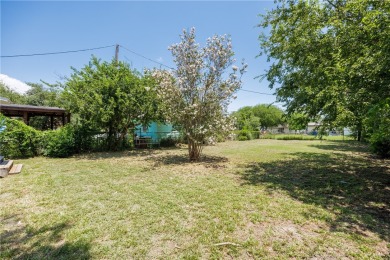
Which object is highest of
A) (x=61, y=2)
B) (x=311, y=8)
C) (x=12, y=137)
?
(x=61, y=2)

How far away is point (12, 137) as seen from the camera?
8.16 metres

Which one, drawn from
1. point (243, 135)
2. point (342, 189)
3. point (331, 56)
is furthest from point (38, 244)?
point (243, 135)

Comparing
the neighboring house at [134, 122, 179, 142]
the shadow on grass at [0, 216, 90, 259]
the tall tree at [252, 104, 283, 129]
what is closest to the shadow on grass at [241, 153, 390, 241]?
the shadow on grass at [0, 216, 90, 259]

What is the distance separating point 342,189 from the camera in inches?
191

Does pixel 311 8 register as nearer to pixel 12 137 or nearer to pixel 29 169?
pixel 29 169

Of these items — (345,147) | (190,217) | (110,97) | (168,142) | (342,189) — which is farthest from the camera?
(345,147)

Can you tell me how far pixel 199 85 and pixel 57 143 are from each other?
23.0 ft

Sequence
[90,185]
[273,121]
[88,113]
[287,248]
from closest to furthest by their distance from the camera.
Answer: [287,248], [90,185], [88,113], [273,121]

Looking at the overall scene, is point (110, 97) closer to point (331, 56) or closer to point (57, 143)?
point (57, 143)

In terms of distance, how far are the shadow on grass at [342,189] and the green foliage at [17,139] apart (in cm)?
924

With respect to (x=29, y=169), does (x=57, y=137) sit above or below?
above

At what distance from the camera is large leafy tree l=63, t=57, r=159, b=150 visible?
380 inches

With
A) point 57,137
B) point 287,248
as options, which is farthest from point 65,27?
point 287,248

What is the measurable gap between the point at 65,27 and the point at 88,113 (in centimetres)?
480
